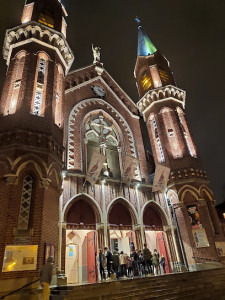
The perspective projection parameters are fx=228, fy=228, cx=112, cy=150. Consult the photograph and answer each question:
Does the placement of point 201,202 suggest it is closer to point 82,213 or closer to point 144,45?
point 82,213

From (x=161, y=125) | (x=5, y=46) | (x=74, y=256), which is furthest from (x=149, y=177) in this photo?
(x=5, y=46)

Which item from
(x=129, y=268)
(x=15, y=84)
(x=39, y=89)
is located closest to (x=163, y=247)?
(x=129, y=268)

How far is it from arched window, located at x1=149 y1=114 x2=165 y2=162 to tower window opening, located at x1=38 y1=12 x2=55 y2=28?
12327mm

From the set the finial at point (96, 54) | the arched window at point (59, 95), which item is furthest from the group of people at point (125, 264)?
the finial at point (96, 54)

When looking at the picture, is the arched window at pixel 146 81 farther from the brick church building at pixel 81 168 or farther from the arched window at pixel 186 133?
the arched window at pixel 186 133

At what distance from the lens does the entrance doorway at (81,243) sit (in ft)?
47.8

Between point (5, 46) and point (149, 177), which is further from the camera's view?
point (149, 177)

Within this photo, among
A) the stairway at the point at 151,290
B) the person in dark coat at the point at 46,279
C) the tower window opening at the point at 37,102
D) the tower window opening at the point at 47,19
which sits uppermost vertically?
the tower window opening at the point at 47,19

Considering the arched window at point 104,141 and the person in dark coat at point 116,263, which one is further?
the arched window at point 104,141

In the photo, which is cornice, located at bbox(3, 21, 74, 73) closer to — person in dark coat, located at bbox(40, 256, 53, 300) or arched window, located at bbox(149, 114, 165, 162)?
arched window, located at bbox(149, 114, 165, 162)

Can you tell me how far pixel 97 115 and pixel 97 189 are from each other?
7.88 meters

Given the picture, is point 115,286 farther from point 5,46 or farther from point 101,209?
point 5,46

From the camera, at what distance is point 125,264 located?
12836 millimetres

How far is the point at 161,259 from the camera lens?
1631cm
